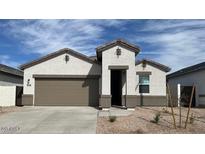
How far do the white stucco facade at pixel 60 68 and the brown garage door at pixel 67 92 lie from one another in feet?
1.93

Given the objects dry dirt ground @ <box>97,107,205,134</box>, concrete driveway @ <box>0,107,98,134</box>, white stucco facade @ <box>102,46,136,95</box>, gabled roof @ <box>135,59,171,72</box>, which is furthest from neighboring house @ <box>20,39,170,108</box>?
dry dirt ground @ <box>97,107,205,134</box>

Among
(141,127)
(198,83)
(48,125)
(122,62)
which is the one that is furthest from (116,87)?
(48,125)

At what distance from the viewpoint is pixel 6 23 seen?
17.5 m

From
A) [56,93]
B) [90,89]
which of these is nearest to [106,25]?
[90,89]

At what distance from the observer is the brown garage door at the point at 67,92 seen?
19.1m

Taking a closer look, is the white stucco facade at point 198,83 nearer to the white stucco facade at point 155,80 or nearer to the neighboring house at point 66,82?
the white stucco facade at point 155,80

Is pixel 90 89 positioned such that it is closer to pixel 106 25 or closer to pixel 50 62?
pixel 50 62

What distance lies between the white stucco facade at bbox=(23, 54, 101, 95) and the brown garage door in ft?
1.93

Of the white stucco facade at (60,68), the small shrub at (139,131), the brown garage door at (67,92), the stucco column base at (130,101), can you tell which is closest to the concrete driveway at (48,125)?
the small shrub at (139,131)

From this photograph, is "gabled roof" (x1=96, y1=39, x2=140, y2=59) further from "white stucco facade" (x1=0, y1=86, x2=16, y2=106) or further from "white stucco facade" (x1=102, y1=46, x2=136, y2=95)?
"white stucco facade" (x1=0, y1=86, x2=16, y2=106)

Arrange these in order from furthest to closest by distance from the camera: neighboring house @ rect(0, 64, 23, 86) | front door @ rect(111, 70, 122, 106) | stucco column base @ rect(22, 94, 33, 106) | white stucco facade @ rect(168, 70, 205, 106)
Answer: neighboring house @ rect(0, 64, 23, 86)
white stucco facade @ rect(168, 70, 205, 106)
front door @ rect(111, 70, 122, 106)
stucco column base @ rect(22, 94, 33, 106)

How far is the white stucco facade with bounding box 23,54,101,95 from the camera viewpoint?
19250 millimetres

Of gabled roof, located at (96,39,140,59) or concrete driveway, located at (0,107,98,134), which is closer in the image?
concrete driveway, located at (0,107,98,134)
